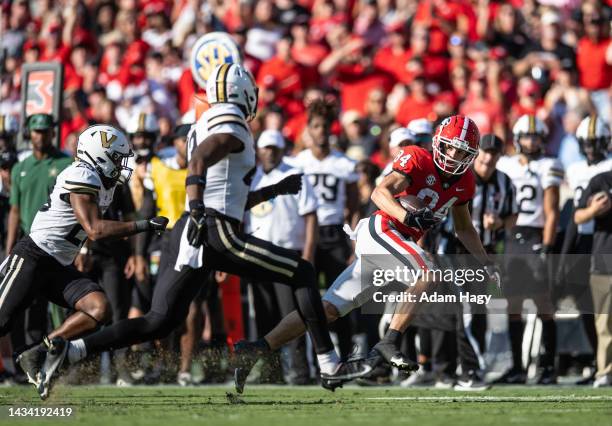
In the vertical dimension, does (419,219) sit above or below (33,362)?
above

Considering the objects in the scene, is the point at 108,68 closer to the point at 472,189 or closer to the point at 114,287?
the point at 114,287

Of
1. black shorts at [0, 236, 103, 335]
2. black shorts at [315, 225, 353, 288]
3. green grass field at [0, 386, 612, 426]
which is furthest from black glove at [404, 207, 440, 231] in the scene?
black shorts at [315, 225, 353, 288]

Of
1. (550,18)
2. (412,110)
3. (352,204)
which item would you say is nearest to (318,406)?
(352,204)

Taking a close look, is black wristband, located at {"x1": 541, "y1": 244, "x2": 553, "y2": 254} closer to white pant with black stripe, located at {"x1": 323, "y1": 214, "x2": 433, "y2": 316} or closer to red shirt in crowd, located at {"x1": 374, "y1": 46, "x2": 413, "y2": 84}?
white pant with black stripe, located at {"x1": 323, "y1": 214, "x2": 433, "y2": 316}

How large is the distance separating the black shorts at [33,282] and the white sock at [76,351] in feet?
2.33

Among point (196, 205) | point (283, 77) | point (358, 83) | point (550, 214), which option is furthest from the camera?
point (358, 83)

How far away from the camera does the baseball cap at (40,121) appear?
11.1 metres

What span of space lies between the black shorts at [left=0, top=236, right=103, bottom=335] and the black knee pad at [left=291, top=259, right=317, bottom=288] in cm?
151

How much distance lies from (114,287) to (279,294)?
155cm

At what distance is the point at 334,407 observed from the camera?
8.15 m

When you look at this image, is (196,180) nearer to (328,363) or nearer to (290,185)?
(290,185)

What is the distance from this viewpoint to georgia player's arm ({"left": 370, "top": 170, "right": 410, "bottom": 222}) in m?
8.36

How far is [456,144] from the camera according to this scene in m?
8.82

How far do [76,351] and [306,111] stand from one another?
647cm
